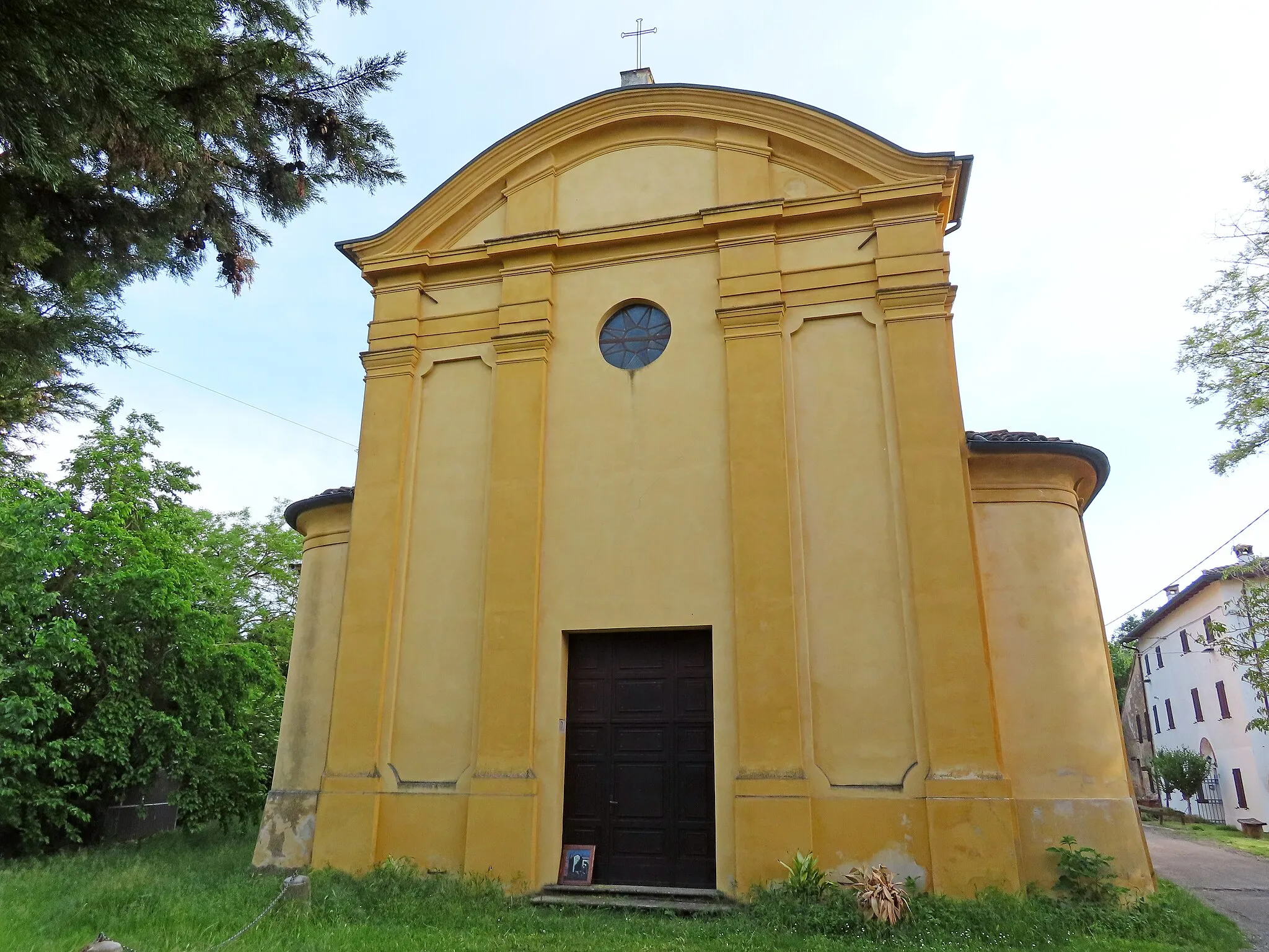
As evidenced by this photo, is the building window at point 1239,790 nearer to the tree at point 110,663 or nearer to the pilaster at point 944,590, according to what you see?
the pilaster at point 944,590

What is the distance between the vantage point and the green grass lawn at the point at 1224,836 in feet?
60.9

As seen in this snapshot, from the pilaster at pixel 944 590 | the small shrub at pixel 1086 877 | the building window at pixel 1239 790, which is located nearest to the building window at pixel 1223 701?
the building window at pixel 1239 790

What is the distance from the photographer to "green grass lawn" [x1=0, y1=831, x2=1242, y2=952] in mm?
7191

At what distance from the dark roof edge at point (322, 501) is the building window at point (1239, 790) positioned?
28395mm

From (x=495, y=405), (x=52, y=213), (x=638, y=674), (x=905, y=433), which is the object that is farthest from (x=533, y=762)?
(x=52, y=213)

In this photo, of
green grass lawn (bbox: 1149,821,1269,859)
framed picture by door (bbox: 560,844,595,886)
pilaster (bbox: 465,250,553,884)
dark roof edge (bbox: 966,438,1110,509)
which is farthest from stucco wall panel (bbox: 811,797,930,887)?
green grass lawn (bbox: 1149,821,1269,859)

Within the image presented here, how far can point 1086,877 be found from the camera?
7.92m

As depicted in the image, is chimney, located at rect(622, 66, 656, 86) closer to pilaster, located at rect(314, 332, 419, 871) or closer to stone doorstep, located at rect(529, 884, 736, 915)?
pilaster, located at rect(314, 332, 419, 871)

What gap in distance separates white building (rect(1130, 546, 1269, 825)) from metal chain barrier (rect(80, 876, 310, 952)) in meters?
22.4

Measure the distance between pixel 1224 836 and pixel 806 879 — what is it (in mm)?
19727

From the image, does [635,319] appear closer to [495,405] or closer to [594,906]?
[495,405]

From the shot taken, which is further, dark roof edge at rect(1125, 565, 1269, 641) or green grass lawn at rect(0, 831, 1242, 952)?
dark roof edge at rect(1125, 565, 1269, 641)

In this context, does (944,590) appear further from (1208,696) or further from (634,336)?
(1208,696)

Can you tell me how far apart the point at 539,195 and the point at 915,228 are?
488 cm
